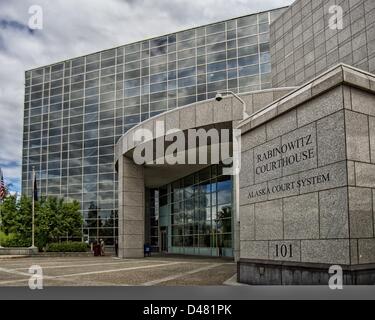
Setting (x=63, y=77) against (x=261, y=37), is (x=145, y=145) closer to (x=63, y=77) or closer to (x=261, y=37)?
(x=261, y=37)

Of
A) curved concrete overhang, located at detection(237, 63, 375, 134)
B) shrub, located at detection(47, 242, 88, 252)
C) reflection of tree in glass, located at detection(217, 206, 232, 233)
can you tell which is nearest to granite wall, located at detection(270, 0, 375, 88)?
reflection of tree in glass, located at detection(217, 206, 232, 233)

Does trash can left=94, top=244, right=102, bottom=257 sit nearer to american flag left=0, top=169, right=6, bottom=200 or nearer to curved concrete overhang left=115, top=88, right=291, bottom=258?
curved concrete overhang left=115, top=88, right=291, bottom=258

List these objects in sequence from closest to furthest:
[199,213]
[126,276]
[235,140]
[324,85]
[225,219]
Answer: [324,85], [126,276], [235,140], [225,219], [199,213]

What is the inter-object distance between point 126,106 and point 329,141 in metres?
42.0

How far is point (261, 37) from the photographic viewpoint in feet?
146

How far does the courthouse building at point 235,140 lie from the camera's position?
30.5 ft

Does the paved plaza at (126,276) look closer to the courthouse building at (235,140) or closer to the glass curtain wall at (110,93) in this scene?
the courthouse building at (235,140)

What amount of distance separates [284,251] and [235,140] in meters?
8.88

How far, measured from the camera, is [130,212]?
28453 mm

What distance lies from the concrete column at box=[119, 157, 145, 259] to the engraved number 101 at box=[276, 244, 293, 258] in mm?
18176

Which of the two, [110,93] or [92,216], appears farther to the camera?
[110,93]

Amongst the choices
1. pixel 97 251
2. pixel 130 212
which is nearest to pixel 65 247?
pixel 97 251

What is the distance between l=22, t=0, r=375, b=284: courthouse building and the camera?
30.5 ft

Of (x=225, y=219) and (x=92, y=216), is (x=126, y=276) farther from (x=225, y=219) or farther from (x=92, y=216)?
(x=92, y=216)
